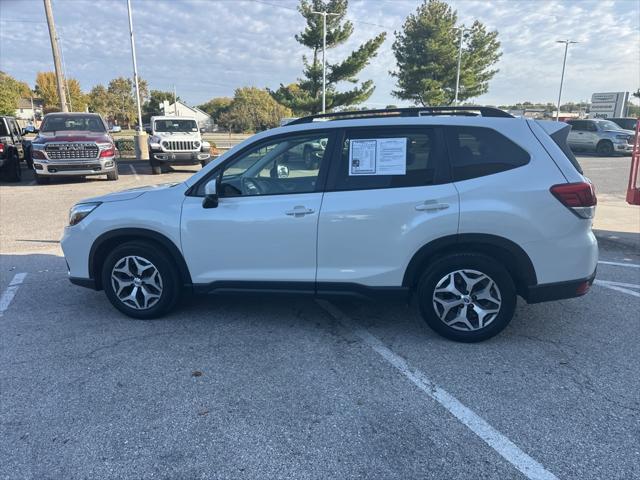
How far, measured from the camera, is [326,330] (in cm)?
401

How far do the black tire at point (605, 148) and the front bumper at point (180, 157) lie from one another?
20.2m

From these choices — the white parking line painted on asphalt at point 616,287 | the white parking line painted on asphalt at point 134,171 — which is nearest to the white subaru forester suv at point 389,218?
the white parking line painted on asphalt at point 616,287

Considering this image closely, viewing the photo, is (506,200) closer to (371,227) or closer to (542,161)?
A: (542,161)

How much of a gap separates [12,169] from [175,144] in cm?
479

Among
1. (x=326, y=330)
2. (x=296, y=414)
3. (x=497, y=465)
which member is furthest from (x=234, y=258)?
(x=497, y=465)

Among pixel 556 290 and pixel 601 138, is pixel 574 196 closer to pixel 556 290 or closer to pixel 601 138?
pixel 556 290

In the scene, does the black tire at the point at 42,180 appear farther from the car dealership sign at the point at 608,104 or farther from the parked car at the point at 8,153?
the car dealership sign at the point at 608,104

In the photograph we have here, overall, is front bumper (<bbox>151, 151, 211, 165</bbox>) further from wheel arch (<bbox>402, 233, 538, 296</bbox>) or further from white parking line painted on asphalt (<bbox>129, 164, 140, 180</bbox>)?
wheel arch (<bbox>402, 233, 538, 296</bbox>)

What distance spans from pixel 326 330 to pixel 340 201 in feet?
3.71

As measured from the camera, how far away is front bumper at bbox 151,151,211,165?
51.6 feet

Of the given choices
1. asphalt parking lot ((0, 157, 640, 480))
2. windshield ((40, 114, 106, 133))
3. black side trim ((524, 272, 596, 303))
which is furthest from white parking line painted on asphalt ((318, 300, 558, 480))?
windshield ((40, 114, 106, 133))

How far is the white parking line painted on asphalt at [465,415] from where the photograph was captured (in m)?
2.39

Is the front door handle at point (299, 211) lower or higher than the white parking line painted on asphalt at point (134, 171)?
higher

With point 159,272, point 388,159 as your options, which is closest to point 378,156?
point 388,159
